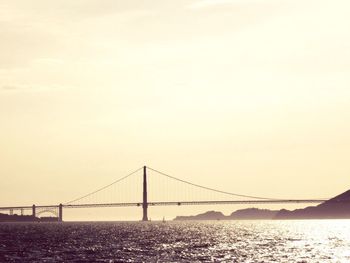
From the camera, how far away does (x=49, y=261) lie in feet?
239

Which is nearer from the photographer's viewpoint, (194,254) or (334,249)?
(194,254)

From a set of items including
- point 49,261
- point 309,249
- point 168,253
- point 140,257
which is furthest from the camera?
point 309,249

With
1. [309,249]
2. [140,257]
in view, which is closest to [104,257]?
[140,257]

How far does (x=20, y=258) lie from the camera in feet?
252

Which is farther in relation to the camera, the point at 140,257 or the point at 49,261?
the point at 140,257

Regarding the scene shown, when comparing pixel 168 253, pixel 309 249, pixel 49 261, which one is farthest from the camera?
pixel 309 249

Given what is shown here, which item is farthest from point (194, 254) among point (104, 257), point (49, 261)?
point (49, 261)

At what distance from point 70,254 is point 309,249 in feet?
105

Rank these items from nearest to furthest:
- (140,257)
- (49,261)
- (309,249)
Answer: (49,261), (140,257), (309,249)

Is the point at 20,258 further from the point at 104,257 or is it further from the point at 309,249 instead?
Answer: the point at 309,249

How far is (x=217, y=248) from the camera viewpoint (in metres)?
97.5

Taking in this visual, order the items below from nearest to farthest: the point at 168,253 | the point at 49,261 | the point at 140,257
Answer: the point at 49,261
the point at 140,257
the point at 168,253

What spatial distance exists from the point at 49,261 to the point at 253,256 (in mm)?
23323

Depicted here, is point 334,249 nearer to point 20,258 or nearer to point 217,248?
point 217,248
